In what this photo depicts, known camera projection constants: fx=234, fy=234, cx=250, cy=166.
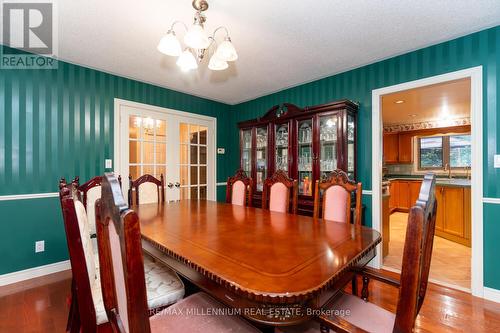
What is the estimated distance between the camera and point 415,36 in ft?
7.47

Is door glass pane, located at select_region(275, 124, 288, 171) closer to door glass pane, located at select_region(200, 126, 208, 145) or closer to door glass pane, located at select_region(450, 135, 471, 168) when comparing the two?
door glass pane, located at select_region(200, 126, 208, 145)

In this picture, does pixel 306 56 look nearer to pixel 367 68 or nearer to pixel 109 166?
pixel 367 68

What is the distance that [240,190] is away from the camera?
2.78m

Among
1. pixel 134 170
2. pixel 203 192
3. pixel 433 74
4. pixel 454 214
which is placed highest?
pixel 433 74

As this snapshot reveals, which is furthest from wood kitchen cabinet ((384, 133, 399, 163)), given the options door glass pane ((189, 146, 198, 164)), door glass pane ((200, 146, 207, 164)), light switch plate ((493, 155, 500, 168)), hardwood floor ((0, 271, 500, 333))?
door glass pane ((189, 146, 198, 164))

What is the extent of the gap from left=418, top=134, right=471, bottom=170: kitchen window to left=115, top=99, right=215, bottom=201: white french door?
588 cm

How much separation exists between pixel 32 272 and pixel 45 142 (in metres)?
1.44

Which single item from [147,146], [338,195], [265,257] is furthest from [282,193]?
[147,146]

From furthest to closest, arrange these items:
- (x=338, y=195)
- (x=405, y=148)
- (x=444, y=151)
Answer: (x=405, y=148)
(x=444, y=151)
(x=338, y=195)

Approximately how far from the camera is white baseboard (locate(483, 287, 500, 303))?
6.85 feet

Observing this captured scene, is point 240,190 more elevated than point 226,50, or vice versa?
point 226,50

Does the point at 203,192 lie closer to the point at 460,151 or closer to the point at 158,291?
the point at 158,291

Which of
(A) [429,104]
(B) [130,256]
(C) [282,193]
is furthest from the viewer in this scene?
(A) [429,104]

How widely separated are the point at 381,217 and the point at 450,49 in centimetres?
189
